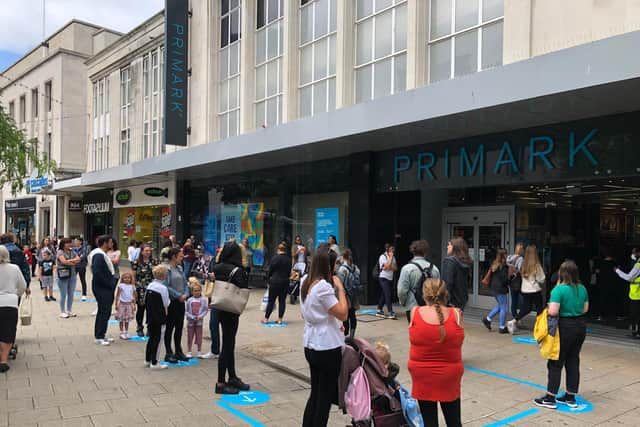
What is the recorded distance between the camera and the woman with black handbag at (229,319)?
18.2 feet

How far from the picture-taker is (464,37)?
1066cm

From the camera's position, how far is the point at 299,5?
49.2 ft

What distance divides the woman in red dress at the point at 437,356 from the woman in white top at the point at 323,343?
62cm

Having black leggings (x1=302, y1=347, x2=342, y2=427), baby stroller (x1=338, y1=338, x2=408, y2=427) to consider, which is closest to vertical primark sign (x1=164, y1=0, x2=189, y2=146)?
black leggings (x1=302, y1=347, x2=342, y2=427)

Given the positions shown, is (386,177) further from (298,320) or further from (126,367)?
(126,367)

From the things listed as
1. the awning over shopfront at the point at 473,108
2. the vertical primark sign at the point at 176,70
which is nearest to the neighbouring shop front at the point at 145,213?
the vertical primark sign at the point at 176,70

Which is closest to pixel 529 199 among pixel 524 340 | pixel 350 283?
pixel 524 340

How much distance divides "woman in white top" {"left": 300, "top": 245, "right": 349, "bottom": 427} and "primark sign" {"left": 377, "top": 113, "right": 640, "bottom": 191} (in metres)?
6.57

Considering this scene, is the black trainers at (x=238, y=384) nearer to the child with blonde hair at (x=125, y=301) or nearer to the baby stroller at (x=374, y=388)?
the baby stroller at (x=374, y=388)

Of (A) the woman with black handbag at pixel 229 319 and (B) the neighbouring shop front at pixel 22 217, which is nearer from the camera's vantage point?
(A) the woman with black handbag at pixel 229 319

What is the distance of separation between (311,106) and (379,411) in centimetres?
1166

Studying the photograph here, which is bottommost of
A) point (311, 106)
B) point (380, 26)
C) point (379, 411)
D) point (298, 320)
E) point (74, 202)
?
point (298, 320)

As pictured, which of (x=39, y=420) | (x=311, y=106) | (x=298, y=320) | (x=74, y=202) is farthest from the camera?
(x=74, y=202)

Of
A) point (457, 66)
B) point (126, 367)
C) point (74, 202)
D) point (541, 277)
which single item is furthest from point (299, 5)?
point (74, 202)
